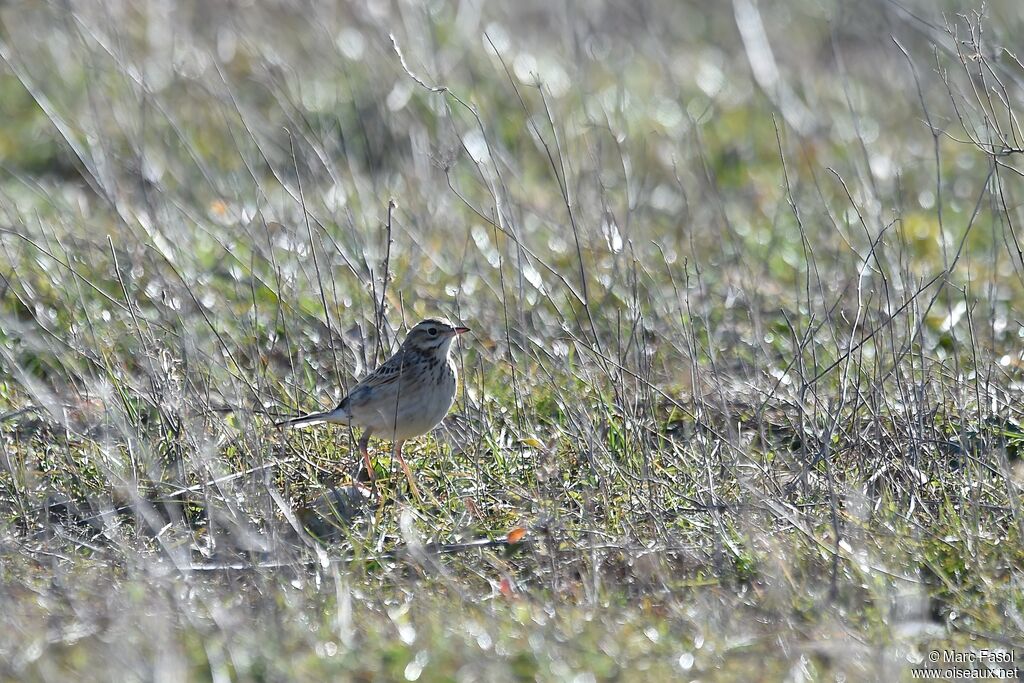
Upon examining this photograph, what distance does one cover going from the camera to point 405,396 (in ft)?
17.6

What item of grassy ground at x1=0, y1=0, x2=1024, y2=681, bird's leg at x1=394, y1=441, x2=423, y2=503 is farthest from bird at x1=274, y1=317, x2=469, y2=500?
grassy ground at x1=0, y1=0, x2=1024, y2=681

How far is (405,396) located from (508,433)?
0.49 meters

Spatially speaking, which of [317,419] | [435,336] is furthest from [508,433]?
[317,419]

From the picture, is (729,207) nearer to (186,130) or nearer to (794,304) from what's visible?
(794,304)

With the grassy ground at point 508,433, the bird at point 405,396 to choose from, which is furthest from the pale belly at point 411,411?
the grassy ground at point 508,433

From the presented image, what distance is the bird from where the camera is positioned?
535 centimetres

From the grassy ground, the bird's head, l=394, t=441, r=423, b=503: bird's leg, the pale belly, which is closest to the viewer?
the grassy ground

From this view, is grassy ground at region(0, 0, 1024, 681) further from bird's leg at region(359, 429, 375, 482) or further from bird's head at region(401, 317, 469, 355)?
bird's head at region(401, 317, 469, 355)

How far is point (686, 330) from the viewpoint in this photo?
5.18m

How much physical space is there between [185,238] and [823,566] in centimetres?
415

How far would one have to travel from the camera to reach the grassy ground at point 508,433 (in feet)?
13.2

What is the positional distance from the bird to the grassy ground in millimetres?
118

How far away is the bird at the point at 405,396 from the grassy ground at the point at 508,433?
118 mm

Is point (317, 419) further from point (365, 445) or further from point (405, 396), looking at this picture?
point (405, 396)
